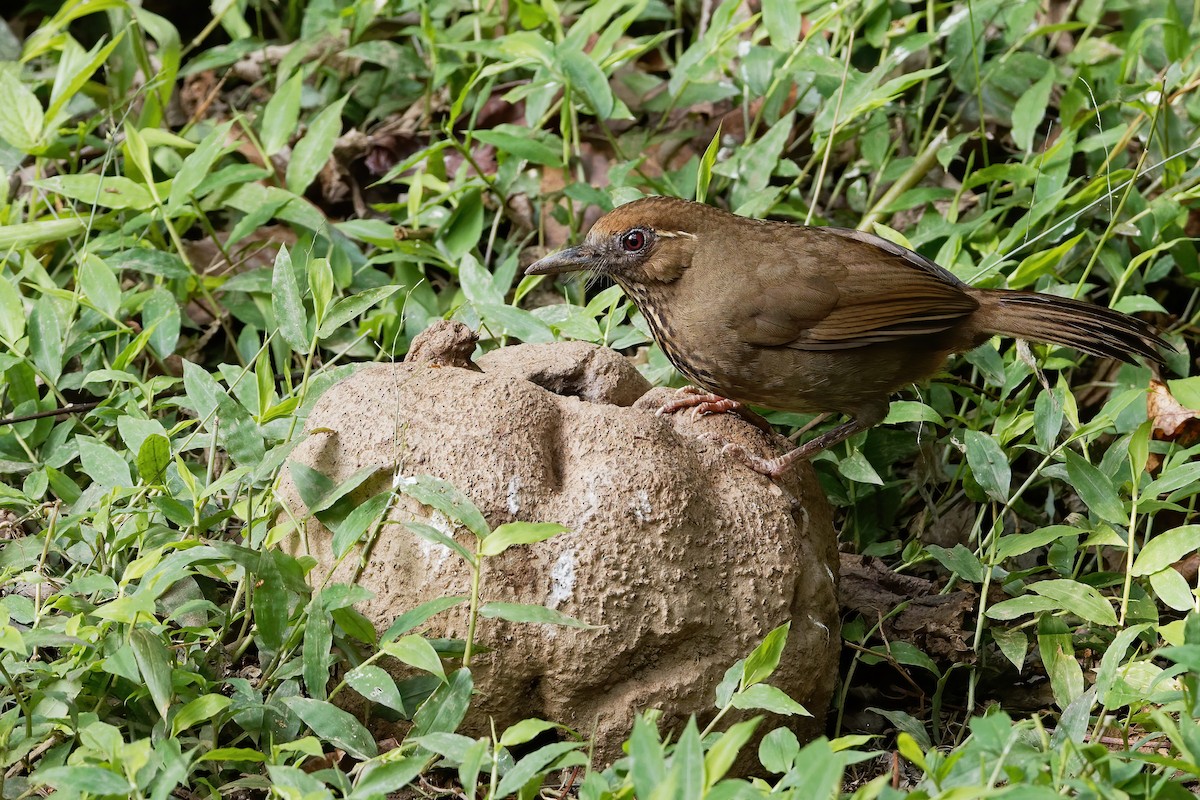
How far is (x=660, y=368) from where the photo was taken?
460 centimetres

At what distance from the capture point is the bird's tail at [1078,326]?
4109 mm

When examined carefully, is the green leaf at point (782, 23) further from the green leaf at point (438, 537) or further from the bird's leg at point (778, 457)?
the green leaf at point (438, 537)

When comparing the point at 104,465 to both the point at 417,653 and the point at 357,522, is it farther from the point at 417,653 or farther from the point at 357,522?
the point at 417,653

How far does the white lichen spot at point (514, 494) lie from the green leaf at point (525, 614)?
0.30 m

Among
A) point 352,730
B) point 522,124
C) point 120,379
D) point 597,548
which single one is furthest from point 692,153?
point 352,730

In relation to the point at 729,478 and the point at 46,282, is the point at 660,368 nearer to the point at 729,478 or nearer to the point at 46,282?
the point at 729,478

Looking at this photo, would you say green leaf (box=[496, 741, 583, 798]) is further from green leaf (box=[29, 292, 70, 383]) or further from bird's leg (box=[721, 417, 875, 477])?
green leaf (box=[29, 292, 70, 383])

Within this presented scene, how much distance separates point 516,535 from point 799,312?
5.37 ft

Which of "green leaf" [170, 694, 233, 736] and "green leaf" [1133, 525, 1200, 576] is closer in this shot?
"green leaf" [170, 694, 233, 736]

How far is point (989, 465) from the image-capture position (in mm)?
3977

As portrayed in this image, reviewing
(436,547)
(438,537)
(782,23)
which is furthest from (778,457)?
(782,23)

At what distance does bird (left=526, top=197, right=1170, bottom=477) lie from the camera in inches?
160

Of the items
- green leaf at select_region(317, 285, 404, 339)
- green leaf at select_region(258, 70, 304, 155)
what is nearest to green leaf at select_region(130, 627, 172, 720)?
green leaf at select_region(317, 285, 404, 339)

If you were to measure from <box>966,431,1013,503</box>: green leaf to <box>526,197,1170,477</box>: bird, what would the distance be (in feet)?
1.10
